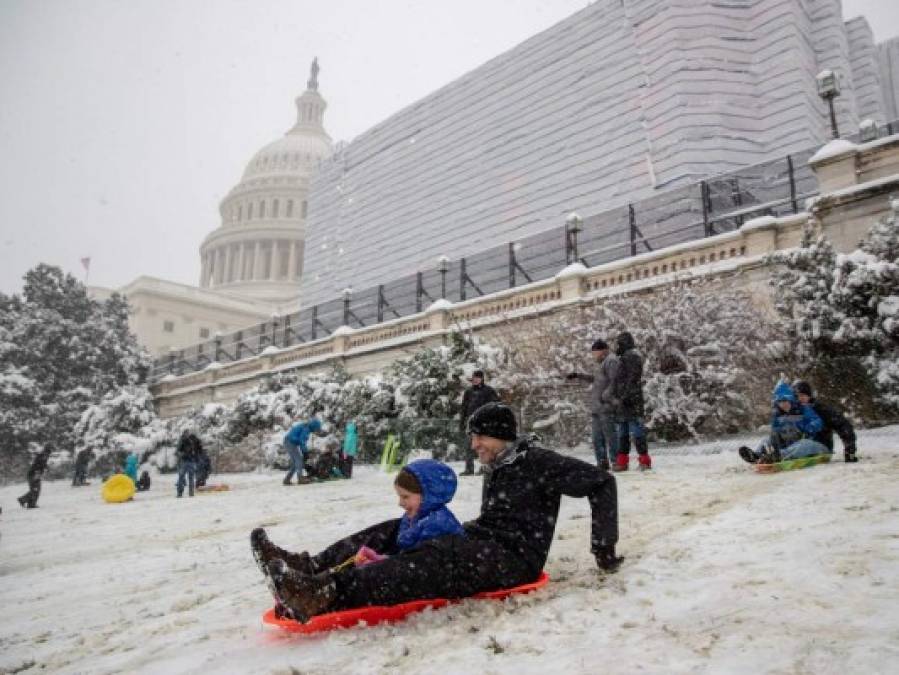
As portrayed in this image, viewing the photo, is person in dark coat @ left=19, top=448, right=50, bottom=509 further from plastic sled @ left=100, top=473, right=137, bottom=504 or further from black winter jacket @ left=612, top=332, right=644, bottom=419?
black winter jacket @ left=612, top=332, right=644, bottom=419

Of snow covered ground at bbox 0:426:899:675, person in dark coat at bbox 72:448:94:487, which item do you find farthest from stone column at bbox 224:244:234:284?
snow covered ground at bbox 0:426:899:675

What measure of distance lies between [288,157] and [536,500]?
9099 centimetres

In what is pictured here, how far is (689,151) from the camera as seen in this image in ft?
72.0

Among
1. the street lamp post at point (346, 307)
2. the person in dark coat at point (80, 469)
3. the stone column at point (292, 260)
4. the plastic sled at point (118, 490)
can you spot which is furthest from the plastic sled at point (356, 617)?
the stone column at point (292, 260)

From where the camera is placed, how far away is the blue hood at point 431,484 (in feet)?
9.91

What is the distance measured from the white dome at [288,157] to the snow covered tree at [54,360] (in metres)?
55.9

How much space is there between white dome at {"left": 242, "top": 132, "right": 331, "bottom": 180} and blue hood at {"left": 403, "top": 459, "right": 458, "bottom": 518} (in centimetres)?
8554

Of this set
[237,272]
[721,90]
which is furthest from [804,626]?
[237,272]

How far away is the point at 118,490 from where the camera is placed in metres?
13.1

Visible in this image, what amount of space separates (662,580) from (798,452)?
446cm

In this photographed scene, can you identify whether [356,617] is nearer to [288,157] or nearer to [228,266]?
[228,266]

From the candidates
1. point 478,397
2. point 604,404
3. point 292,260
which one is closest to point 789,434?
point 604,404

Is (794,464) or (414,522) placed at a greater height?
(794,464)

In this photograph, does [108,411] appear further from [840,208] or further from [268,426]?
[840,208]
